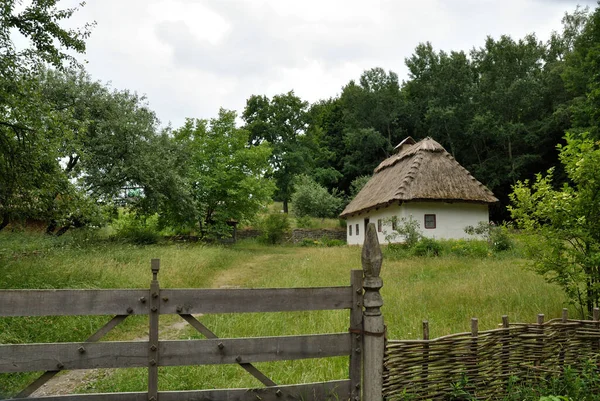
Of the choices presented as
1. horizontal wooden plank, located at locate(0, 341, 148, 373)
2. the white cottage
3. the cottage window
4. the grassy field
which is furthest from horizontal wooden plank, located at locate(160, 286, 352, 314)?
the cottage window

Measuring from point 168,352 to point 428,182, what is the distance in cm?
2138

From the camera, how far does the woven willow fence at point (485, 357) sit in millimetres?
3562

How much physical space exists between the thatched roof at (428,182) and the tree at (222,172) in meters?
7.65

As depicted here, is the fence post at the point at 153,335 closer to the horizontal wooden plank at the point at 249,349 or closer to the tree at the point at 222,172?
the horizontal wooden plank at the point at 249,349

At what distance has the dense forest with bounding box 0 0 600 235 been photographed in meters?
9.03

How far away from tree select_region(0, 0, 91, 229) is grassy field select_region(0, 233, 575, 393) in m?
1.99

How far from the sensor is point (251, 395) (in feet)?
10.4

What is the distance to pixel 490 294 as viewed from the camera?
7961 millimetres

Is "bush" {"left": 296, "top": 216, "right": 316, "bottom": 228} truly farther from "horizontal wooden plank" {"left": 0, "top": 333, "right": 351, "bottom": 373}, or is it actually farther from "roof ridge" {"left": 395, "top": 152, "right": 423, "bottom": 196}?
"horizontal wooden plank" {"left": 0, "top": 333, "right": 351, "bottom": 373}

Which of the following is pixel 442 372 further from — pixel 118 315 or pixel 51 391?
pixel 51 391

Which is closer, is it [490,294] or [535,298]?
[535,298]

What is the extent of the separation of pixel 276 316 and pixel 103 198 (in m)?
14.9

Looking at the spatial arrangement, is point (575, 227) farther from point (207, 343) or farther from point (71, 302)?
point (71, 302)

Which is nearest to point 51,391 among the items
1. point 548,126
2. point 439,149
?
point 439,149
